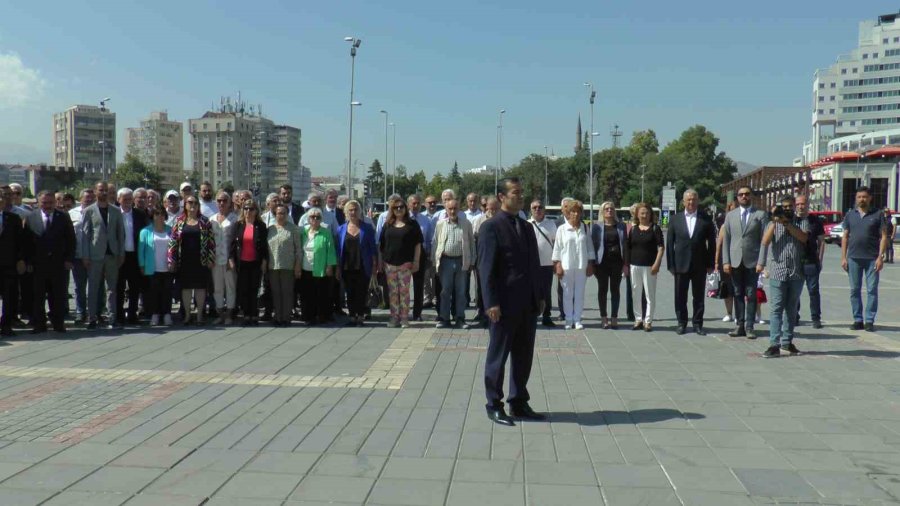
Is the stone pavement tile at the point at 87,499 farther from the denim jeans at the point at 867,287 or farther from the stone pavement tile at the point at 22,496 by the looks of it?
the denim jeans at the point at 867,287

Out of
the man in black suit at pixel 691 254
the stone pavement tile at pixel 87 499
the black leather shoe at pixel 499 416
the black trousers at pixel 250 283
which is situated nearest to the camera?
the stone pavement tile at pixel 87 499

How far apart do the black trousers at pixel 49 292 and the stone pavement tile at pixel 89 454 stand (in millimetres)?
6022

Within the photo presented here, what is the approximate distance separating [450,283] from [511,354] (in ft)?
16.7

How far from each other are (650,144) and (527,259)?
123203mm

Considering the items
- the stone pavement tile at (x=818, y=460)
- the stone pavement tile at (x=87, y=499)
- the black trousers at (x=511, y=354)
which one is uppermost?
the black trousers at (x=511, y=354)

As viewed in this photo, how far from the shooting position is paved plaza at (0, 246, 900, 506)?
4832mm

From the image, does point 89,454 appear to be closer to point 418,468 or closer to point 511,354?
point 418,468

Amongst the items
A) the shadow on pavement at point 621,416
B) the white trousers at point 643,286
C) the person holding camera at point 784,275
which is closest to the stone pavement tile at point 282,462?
the shadow on pavement at point 621,416

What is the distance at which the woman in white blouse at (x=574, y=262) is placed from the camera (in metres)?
11.5

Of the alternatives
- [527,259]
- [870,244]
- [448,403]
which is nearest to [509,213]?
[527,259]

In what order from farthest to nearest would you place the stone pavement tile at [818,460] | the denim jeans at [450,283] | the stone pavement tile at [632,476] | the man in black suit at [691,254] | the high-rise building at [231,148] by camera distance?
the high-rise building at [231,148] < the denim jeans at [450,283] < the man in black suit at [691,254] < the stone pavement tile at [818,460] < the stone pavement tile at [632,476]

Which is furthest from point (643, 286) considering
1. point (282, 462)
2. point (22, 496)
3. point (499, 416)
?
point (22, 496)

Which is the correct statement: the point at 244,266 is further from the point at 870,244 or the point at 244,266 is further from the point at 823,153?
the point at 823,153

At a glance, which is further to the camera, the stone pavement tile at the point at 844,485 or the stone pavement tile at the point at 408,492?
the stone pavement tile at the point at 844,485
